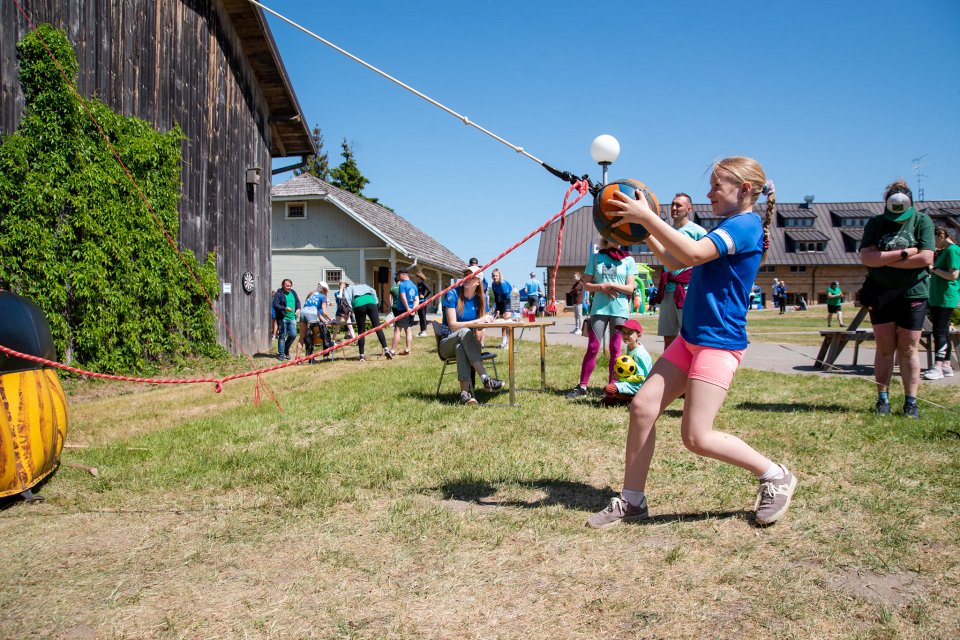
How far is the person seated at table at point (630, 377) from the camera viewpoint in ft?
21.4

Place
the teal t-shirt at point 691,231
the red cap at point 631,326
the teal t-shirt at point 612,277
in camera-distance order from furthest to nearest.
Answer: the teal t-shirt at point 612,277 → the red cap at point 631,326 → the teal t-shirt at point 691,231

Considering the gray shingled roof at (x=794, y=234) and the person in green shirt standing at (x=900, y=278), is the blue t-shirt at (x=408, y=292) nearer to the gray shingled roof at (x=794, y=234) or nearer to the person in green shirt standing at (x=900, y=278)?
the person in green shirt standing at (x=900, y=278)

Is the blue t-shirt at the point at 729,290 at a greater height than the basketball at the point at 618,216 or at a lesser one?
lesser

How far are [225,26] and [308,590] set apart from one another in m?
13.7

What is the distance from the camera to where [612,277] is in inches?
273

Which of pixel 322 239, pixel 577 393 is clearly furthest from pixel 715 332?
pixel 322 239

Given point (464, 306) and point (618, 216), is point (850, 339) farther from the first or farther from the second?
point (618, 216)

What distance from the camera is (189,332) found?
1166 centimetres

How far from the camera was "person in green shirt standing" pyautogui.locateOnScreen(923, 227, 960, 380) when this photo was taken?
752 centimetres

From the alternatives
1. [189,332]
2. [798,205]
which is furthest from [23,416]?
[798,205]

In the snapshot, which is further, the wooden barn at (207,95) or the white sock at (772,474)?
the wooden barn at (207,95)

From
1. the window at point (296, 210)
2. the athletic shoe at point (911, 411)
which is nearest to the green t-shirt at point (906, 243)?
the athletic shoe at point (911, 411)

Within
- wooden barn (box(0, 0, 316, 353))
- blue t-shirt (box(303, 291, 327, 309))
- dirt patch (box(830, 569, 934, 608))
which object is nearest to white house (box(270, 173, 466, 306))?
wooden barn (box(0, 0, 316, 353))

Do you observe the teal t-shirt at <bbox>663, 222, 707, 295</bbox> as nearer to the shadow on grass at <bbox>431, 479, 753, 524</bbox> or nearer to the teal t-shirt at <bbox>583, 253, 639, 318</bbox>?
the teal t-shirt at <bbox>583, 253, 639, 318</bbox>
